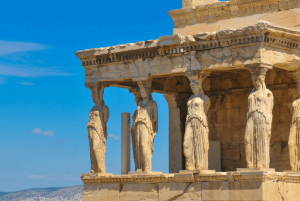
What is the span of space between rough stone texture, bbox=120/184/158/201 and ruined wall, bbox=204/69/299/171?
3.24m

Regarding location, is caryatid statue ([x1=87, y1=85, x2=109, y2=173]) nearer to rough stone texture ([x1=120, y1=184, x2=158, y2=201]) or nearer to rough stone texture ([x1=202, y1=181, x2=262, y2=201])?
rough stone texture ([x1=120, y1=184, x2=158, y2=201])

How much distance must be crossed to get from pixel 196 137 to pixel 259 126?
159cm

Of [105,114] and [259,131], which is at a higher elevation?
[105,114]

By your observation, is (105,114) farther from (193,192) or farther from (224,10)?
(224,10)

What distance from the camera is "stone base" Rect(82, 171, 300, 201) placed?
1545cm

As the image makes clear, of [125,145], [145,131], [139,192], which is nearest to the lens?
[139,192]

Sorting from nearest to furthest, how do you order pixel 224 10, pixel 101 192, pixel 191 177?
pixel 191 177, pixel 101 192, pixel 224 10

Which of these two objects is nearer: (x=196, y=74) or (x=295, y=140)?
(x=196, y=74)

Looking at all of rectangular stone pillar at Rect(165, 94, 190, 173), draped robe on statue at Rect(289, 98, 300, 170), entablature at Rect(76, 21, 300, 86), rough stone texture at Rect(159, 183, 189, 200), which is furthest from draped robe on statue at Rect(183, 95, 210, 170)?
rectangular stone pillar at Rect(165, 94, 190, 173)

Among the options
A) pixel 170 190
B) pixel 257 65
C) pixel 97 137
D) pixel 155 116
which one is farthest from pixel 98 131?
pixel 257 65

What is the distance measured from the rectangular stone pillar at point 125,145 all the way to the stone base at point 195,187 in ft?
2.34

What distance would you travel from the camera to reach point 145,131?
17.4 m

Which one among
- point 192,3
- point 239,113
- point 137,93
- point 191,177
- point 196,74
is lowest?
point 191,177

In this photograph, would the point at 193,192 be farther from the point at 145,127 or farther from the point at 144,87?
the point at 144,87
